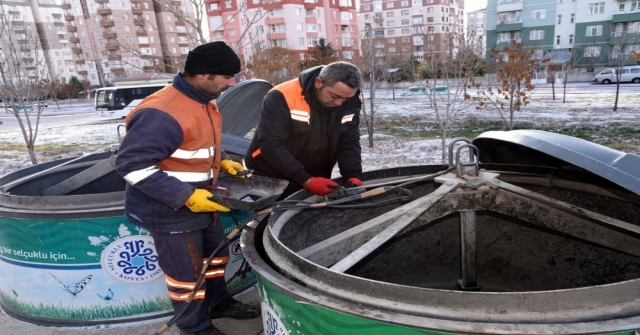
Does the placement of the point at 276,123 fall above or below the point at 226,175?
above

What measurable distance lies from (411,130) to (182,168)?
11543 millimetres

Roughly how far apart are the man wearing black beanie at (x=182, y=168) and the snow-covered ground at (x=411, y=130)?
19.1ft

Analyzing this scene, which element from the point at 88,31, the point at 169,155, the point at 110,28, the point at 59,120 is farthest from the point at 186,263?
the point at 88,31

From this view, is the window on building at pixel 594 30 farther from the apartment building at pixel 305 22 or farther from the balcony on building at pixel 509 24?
the apartment building at pixel 305 22

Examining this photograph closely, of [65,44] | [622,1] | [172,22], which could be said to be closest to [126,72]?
[172,22]

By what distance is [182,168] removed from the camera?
237 centimetres

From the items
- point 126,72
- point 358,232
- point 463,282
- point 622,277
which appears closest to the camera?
point 358,232

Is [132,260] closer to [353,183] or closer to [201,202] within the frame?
[201,202]

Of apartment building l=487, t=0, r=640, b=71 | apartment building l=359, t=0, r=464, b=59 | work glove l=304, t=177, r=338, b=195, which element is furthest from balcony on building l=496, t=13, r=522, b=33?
work glove l=304, t=177, r=338, b=195

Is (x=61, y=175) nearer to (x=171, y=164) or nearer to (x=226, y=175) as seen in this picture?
(x=226, y=175)

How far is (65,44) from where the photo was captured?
5784 centimetres

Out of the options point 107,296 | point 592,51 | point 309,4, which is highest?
point 309,4

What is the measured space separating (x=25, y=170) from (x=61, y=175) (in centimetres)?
29

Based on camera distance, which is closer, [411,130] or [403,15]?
[411,130]
